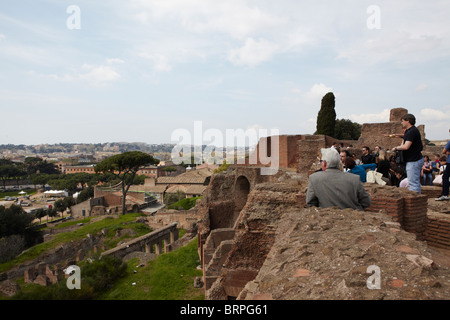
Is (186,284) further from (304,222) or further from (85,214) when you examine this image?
(85,214)

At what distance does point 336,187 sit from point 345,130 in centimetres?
2968

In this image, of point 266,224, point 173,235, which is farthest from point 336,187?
point 173,235

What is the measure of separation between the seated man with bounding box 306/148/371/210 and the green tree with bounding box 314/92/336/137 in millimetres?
23998

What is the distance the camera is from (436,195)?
679cm

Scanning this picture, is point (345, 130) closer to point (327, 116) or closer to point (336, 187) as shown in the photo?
point (327, 116)

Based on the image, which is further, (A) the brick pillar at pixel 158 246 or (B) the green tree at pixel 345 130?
(B) the green tree at pixel 345 130

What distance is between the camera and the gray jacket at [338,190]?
332 centimetres

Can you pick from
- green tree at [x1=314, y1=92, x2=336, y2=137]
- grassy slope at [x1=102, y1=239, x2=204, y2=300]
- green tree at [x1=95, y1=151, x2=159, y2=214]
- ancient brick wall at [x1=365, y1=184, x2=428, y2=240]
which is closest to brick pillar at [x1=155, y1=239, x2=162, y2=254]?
grassy slope at [x1=102, y1=239, x2=204, y2=300]

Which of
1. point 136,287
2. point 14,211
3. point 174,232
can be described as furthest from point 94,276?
point 14,211

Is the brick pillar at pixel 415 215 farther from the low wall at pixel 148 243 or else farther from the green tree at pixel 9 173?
the green tree at pixel 9 173

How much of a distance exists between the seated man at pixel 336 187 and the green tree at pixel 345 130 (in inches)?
1103

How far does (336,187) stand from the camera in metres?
3.37

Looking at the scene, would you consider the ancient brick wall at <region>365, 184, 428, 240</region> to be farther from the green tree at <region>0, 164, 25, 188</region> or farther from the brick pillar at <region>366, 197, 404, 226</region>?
the green tree at <region>0, 164, 25, 188</region>

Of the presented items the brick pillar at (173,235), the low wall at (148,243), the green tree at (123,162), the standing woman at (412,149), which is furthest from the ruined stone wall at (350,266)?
the green tree at (123,162)
